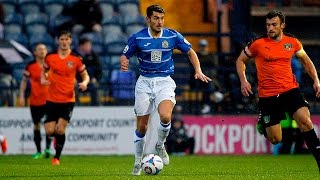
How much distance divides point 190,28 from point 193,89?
4.49m

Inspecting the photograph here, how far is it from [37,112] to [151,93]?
24.5ft

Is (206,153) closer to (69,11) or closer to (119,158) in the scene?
(119,158)

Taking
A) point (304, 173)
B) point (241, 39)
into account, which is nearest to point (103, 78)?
point (241, 39)

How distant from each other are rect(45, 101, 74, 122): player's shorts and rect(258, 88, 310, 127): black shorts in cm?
459

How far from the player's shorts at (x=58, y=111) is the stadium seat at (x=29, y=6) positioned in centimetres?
807

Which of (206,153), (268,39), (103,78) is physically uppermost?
(268,39)

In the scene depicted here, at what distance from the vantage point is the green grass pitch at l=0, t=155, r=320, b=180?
49.7ft

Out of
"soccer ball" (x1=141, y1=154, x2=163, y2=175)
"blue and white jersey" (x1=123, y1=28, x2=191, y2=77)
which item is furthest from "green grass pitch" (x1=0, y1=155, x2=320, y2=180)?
Answer: "blue and white jersey" (x1=123, y1=28, x2=191, y2=77)

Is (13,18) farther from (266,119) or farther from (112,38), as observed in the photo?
(266,119)

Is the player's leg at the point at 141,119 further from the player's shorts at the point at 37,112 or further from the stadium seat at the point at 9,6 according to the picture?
the stadium seat at the point at 9,6

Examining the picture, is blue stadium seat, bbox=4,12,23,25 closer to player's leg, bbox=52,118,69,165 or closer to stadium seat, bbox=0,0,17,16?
stadium seat, bbox=0,0,17,16

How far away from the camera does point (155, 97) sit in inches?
606

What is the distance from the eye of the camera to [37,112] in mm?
22422

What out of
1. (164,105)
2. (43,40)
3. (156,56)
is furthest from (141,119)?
(43,40)
